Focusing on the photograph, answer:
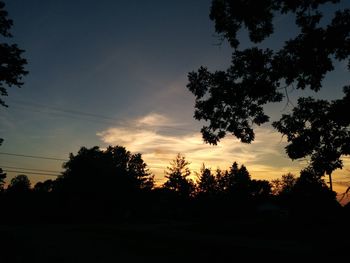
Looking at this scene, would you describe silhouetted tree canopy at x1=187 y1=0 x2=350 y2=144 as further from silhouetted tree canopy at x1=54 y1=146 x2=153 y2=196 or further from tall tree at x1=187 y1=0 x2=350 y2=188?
silhouetted tree canopy at x1=54 y1=146 x2=153 y2=196

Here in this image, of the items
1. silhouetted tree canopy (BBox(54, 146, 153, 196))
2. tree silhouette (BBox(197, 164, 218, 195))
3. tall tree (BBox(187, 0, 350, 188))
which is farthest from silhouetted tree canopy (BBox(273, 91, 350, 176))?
tree silhouette (BBox(197, 164, 218, 195))

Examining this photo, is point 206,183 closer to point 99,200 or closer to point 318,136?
point 99,200

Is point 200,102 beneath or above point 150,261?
above

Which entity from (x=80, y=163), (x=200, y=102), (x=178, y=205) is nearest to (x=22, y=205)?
(x=80, y=163)

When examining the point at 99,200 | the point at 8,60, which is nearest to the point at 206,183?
the point at 99,200

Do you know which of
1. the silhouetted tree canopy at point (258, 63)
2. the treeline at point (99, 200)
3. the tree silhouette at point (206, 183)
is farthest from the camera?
the tree silhouette at point (206, 183)

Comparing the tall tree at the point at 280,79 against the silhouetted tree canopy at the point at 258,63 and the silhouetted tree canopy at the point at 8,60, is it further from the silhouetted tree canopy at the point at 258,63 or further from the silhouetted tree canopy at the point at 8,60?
the silhouetted tree canopy at the point at 8,60

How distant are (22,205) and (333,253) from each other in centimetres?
6793

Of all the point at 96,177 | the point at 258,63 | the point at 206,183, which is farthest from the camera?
the point at 206,183

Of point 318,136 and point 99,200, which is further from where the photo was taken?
point 99,200

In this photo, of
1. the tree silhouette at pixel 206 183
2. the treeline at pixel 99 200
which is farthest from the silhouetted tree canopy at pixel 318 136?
the tree silhouette at pixel 206 183

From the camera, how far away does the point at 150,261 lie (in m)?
16.7

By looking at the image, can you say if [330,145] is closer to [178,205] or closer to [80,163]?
[80,163]

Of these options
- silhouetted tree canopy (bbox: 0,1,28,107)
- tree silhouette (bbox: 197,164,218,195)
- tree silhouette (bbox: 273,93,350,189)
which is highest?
tree silhouette (bbox: 197,164,218,195)
